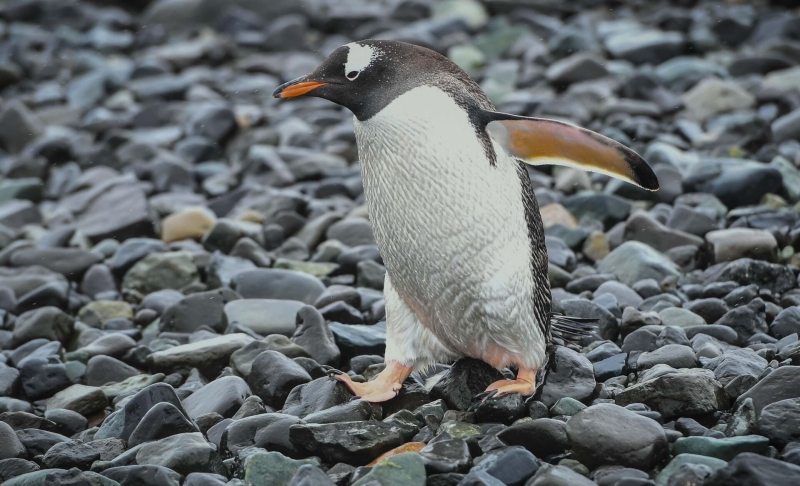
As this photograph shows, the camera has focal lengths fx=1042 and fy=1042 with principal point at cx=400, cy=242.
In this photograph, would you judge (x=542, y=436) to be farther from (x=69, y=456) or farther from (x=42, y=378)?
(x=42, y=378)

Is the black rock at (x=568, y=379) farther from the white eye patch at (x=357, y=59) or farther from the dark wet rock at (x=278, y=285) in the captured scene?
the dark wet rock at (x=278, y=285)

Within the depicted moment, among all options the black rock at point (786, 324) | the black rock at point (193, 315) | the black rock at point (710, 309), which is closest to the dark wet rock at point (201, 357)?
the black rock at point (193, 315)

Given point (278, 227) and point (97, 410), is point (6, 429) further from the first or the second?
point (278, 227)

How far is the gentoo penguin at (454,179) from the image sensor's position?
12.8 feet

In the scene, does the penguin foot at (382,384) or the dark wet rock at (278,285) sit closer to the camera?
the penguin foot at (382,384)

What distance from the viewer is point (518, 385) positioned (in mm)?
3926

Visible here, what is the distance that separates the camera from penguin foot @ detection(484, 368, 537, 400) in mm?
3876

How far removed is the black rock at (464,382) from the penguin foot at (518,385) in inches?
6.2

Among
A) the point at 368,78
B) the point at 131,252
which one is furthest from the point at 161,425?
the point at 131,252

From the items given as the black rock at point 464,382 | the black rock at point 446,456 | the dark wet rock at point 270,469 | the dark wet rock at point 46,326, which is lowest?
the dark wet rock at point 46,326

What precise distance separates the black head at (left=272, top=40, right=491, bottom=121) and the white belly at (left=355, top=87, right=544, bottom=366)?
5cm

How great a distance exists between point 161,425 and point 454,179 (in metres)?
1.42

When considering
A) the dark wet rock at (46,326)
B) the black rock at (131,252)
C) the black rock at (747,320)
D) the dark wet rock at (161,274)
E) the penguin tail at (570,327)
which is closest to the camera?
the penguin tail at (570,327)

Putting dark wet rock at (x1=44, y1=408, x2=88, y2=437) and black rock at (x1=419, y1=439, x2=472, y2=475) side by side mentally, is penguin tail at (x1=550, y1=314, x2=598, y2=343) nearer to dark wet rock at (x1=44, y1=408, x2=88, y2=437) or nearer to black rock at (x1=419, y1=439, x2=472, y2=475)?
black rock at (x1=419, y1=439, x2=472, y2=475)
